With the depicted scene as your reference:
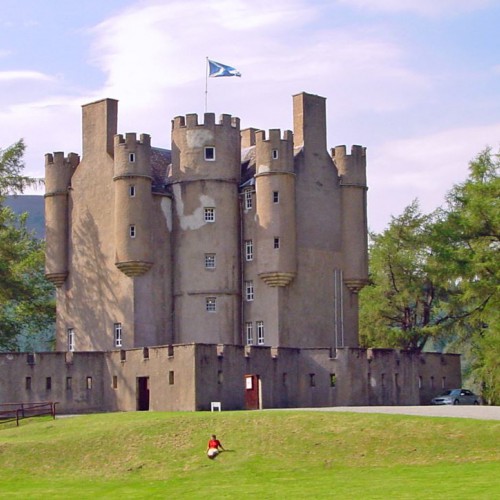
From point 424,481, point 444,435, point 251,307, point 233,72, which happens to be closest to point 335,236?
point 251,307

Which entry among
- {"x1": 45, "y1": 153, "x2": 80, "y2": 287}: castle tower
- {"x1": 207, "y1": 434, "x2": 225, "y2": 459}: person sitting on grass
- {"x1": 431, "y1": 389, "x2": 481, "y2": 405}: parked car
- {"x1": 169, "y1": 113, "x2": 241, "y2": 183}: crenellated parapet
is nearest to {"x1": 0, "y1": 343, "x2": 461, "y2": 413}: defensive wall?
{"x1": 431, "y1": 389, "x2": 481, "y2": 405}: parked car

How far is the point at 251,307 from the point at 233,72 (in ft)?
45.2

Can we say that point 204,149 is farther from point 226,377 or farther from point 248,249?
point 226,377

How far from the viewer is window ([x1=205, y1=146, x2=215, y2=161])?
75.4 m

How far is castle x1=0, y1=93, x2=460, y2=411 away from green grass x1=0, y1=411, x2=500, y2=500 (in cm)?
1624

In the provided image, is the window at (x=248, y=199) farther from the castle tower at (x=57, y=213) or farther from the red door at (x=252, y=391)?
the red door at (x=252, y=391)

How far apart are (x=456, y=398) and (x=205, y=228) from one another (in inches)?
683

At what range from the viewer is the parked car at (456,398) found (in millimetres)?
70812

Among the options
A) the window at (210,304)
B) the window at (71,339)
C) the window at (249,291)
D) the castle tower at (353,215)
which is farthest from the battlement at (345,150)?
the window at (71,339)

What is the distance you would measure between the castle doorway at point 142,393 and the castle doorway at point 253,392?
5.20 meters

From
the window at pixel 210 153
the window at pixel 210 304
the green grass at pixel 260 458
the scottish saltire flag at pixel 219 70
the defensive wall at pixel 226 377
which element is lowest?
the green grass at pixel 260 458

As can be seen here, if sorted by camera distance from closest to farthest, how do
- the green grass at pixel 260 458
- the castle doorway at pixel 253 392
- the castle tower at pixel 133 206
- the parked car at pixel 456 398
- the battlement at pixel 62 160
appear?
the green grass at pixel 260 458 < the castle doorway at pixel 253 392 < the parked car at pixel 456 398 < the castle tower at pixel 133 206 < the battlement at pixel 62 160

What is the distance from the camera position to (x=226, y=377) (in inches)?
2569

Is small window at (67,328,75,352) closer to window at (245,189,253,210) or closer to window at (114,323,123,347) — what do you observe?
window at (114,323,123,347)
